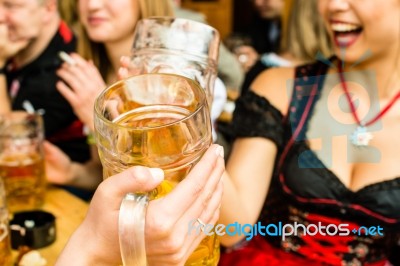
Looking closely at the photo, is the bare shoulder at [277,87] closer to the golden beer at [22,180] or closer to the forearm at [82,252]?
the golden beer at [22,180]

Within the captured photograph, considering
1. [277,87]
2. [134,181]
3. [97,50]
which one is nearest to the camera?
[134,181]

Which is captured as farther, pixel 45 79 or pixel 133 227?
pixel 45 79

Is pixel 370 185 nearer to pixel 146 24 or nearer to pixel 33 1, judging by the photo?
pixel 146 24

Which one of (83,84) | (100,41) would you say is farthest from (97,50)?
(83,84)

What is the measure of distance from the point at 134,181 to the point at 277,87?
0.68m

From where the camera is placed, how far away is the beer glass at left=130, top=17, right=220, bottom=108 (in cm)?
76

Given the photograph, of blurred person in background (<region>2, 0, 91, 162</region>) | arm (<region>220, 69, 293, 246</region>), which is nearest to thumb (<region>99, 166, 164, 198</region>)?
arm (<region>220, 69, 293, 246</region>)

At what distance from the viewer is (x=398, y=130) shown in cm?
104

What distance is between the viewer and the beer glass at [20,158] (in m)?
1.04

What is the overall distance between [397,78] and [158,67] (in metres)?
0.54

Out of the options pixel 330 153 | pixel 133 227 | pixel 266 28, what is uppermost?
pixel 133 227

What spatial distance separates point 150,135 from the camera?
0.50 m

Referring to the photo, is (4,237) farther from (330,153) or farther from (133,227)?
(330,153)

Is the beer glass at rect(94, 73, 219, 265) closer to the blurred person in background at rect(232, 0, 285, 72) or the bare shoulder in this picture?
the bare shoulder
